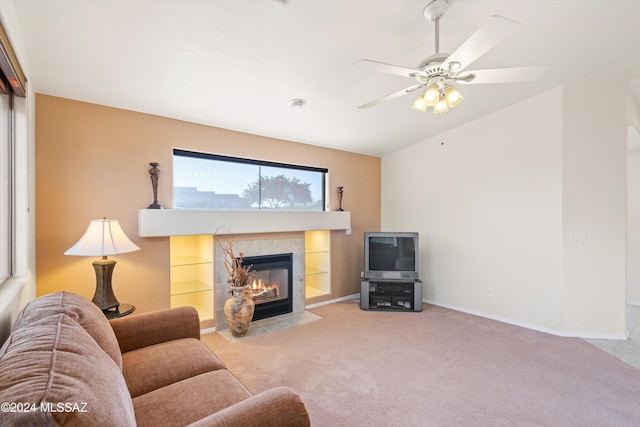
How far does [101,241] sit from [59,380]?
192 centimetres

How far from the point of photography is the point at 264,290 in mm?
3658

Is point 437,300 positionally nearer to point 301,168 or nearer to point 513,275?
point 513,275

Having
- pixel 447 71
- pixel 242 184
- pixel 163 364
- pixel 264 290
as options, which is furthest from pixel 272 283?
pixel 447 71

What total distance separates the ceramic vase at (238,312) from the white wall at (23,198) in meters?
1.66

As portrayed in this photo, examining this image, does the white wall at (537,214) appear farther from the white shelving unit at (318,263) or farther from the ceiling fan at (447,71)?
the ceiling fan at (447,71)

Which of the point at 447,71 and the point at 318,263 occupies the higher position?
the point at 447,71

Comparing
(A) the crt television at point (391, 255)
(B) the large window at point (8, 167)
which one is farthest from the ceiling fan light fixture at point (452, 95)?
(B) the large window at point (8, 167)

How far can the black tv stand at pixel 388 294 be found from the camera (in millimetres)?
4180

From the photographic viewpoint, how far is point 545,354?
285cm

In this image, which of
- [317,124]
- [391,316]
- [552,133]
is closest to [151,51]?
[317,124]

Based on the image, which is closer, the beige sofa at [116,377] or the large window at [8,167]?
the beige sofa at [116,377]

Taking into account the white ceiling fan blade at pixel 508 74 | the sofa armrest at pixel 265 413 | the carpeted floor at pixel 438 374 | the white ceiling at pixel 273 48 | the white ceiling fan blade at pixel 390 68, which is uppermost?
the white ceiling at pixel 273 48

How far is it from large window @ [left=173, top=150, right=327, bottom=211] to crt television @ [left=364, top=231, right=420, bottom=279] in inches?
40.7

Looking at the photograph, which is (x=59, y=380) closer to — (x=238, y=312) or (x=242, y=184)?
(x=238, y=312)
